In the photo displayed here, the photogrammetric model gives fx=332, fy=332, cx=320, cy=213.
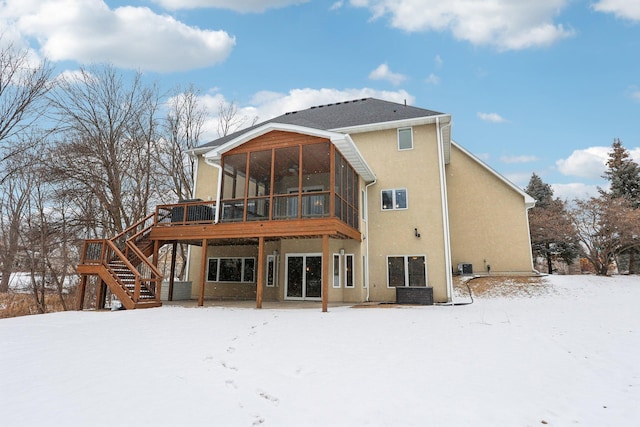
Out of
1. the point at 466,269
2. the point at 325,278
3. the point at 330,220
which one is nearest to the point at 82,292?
the point at 325,278

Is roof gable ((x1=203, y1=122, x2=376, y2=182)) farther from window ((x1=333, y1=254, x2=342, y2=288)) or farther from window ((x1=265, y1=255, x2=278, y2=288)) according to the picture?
window ((x1=265, y1=255, x2=278, y2=288))

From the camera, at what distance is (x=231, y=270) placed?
15.8m

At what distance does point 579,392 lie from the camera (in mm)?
4223

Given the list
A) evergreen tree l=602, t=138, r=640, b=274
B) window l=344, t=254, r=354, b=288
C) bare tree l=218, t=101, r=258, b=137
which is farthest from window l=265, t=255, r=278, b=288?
evergreen tree l=602, t=138, r=640, b=274

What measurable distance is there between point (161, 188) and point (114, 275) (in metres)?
12.5

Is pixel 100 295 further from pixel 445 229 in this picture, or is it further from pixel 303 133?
pixel 445 229

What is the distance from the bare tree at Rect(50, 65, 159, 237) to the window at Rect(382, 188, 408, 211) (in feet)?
46.4

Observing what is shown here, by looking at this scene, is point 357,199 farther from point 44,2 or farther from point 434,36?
point 44,2

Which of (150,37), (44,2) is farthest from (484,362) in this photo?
(150,37)

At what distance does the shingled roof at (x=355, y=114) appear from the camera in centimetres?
1467

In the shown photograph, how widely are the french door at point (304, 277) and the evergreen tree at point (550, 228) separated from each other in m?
14.6

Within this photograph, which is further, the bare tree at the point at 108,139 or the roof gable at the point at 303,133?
the bare tree at the point at 108,139

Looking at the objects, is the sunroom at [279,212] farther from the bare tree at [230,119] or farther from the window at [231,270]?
the bare tree at [230,119]

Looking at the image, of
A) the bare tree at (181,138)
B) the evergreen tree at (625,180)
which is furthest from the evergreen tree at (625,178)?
the bare tree at (181,138)
